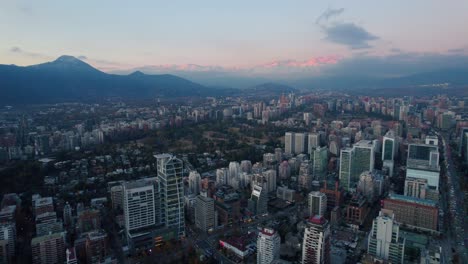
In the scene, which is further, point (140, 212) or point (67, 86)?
point (67, 86)

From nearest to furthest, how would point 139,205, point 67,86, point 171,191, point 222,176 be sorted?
point 139,205 < point 171,191 < point 222,176 < point 67,86

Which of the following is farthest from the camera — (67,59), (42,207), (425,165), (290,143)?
(67,59)

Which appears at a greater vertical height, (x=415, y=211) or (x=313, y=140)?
(x=313, y=140)

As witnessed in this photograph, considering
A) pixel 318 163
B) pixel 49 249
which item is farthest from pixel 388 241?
pixel 49 249

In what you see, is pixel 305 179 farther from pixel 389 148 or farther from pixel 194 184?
pixel 389 148

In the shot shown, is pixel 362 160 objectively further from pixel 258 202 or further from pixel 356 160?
pixel 258 202

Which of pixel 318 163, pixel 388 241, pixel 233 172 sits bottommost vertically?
pixel 388 241

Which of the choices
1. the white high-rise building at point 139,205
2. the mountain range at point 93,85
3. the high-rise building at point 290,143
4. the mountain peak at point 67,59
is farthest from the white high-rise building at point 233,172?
the mountain peak at point 67,59

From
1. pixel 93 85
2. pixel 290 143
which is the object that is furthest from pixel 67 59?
pixel 290 143
